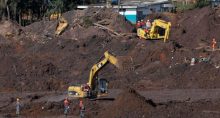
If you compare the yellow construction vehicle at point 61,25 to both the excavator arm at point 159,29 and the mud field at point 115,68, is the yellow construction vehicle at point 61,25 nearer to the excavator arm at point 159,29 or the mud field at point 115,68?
the mud field at point 115,68

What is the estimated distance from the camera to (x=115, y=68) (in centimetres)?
4181

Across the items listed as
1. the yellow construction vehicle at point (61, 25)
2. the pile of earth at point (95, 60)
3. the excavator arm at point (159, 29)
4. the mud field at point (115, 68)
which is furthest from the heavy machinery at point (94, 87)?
the yellow construction vehicle at point (61, 25)

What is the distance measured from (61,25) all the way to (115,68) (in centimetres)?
1134

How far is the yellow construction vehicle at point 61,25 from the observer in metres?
50.9

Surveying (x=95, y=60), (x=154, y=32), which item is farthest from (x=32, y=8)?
(x=95, y=60)

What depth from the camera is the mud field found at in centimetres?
2870

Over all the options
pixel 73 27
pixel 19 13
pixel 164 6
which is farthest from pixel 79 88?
pixel 164 6

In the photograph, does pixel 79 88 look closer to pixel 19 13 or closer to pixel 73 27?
pixel 73 27

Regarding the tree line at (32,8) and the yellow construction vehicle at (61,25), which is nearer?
the yellow construction vehicle at (61,25)

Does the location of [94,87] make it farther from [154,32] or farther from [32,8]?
[32,8]

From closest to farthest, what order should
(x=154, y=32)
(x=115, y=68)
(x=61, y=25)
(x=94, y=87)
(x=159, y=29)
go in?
(x=94, y=87)
(x=115, y=68)
(x=154, y=32)
(x=159, y=29)
(x=61, y=25)

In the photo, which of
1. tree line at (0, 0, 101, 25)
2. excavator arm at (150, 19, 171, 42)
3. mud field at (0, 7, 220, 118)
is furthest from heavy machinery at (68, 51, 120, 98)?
tree line at (0, 0, 101, 25)

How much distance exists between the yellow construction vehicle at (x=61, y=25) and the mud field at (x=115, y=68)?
0.42 metres

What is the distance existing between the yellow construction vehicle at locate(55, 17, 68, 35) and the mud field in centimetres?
42
